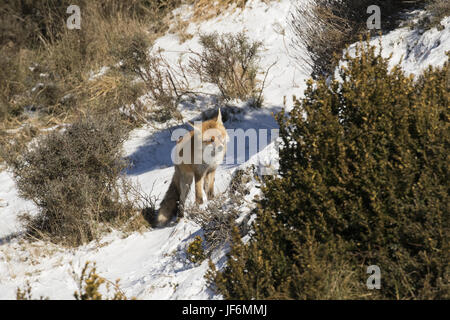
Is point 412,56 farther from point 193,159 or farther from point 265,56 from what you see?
point 265,56

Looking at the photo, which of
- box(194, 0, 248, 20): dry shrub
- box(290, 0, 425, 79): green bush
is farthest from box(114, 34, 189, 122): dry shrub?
box(290, 0, 425, 79): green bush

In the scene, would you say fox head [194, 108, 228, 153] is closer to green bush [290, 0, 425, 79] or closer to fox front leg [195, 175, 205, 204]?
fox front leg [195, 175, 205, 204]

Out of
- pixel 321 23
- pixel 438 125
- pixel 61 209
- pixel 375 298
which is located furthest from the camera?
pixel 321 23

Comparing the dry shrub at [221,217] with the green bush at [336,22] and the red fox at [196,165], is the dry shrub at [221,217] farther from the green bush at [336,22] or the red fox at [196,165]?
the green bush at [336,22]

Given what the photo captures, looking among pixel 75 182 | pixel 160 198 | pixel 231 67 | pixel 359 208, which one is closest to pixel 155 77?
pixel 231 67

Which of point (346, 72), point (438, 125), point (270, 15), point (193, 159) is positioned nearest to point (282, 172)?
point (346, 72)
